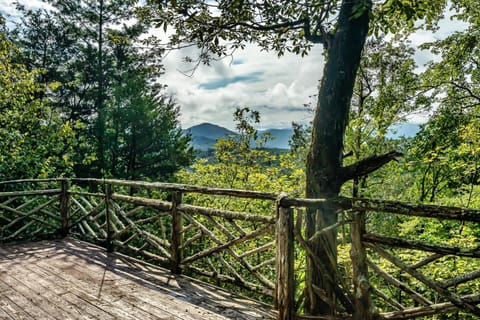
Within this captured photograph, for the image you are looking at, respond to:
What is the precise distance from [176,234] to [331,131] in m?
2.20

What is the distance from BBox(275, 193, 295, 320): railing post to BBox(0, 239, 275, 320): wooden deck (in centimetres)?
24

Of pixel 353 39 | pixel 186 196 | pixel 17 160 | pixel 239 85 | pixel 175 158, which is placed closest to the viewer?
pixel 353 39

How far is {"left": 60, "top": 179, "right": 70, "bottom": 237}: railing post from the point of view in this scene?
539 centimetres

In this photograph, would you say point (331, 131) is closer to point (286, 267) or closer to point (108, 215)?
point (286, 267)

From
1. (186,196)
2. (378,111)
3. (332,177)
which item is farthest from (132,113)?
(332,177)

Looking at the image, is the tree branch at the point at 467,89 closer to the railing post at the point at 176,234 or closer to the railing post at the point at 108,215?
the railing post at the point at 176,234

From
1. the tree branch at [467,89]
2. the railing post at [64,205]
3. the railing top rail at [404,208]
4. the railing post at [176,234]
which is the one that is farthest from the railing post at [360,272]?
the tree branch at [467,89]

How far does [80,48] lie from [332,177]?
13.9 meters

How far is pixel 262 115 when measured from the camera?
886 centimetres

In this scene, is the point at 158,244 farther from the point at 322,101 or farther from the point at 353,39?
the point at 353,39

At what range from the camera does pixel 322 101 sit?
265cm

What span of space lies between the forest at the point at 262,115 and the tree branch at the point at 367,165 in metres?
0.01

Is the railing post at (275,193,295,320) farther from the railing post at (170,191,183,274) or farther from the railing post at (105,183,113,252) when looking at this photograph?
the railing post at (105,183,113,252)

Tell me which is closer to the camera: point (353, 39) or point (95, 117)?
point (353, 39)
